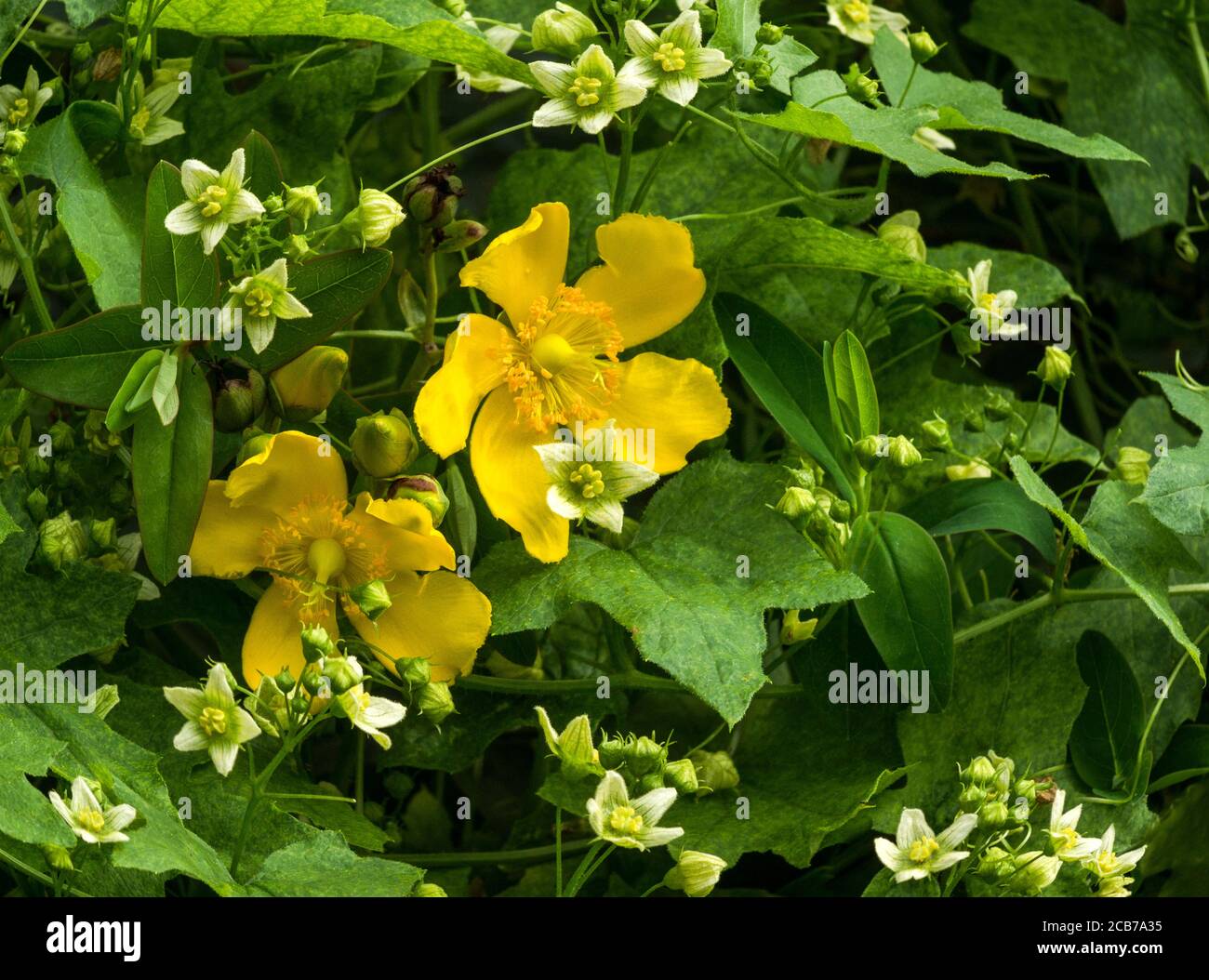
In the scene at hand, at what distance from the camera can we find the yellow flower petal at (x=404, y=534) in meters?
0.75

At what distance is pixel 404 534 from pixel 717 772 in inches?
9.6

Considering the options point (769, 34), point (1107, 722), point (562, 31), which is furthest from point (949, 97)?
point (1107, 722)

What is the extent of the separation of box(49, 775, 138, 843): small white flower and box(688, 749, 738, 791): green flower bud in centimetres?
33

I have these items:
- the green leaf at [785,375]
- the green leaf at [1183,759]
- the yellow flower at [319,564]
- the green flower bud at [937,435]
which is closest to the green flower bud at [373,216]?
the yellow flower at [319,564]

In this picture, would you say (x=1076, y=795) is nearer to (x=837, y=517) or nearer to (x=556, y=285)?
(x=837, y=517)

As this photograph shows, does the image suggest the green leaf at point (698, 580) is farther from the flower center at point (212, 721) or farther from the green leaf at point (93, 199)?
the green leaf at point (93, 199)

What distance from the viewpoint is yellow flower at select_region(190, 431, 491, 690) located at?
0.78 meters

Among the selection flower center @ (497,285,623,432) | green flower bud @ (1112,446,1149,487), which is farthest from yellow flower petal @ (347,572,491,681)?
green flower bud @ (1112,446,1149,487)

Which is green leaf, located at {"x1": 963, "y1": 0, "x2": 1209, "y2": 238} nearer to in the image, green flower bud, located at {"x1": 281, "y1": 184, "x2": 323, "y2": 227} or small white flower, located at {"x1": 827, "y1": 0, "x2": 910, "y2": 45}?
small white flower, located at {"x1": 827, "y1": 0, "x2": 910, "y2": 45}

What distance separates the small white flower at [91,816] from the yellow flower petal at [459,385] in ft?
0.77

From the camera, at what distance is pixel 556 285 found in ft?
2.73

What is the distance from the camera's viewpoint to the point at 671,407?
837mm

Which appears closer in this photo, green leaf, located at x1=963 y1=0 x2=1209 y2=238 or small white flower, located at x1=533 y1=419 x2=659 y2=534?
small white flower, located at x1=533 y1=419 x2=659 y2=534
